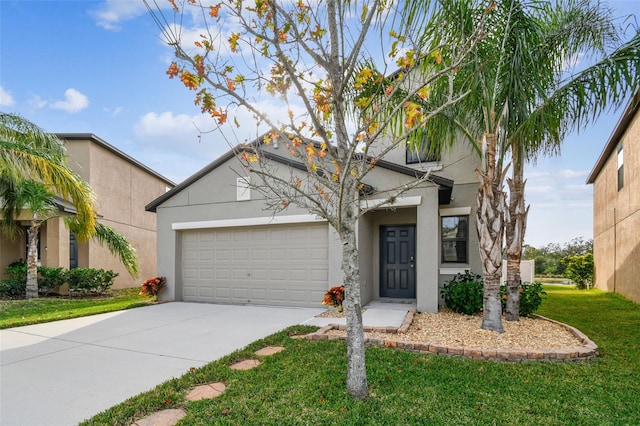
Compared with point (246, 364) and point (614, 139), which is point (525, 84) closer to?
point (246, 364)

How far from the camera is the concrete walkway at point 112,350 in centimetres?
380

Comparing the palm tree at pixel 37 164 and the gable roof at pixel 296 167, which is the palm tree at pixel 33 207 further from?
the gable roof at pixel 296 167

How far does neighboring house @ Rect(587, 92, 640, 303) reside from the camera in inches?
478

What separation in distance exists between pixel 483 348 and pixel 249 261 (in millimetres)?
6895

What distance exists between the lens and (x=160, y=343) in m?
6.05

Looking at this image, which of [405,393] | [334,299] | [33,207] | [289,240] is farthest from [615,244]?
[33,207]

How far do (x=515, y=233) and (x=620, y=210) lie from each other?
442 inches

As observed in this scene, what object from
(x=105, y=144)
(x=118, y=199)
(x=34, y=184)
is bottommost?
(x=118, y=199)

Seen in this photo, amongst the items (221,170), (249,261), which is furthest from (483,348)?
(221,170)

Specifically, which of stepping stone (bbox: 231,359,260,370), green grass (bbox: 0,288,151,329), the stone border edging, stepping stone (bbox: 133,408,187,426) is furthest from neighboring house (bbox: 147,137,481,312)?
stepping stone (bbox: 133,408,187,426)

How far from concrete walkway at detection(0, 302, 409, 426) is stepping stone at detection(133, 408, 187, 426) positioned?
0.65 metres

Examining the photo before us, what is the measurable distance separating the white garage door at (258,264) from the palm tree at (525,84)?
4.31 m

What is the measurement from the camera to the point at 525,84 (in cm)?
625

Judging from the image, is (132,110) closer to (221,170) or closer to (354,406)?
(221,170)
